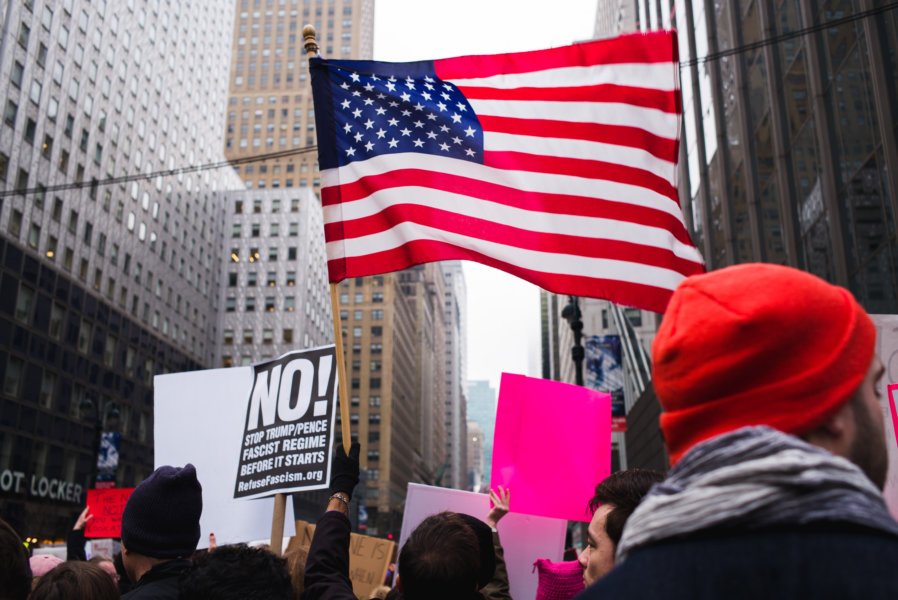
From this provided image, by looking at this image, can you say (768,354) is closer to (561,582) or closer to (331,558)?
(331,558)

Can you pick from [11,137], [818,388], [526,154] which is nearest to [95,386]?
[11,137]

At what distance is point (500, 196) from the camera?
6324mm

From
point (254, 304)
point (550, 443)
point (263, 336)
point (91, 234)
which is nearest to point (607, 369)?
point (550, 443)

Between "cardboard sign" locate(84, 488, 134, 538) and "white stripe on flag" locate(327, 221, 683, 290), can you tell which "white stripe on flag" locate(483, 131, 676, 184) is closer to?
"white stripe on flag" locate(327, 221, 683, 290)

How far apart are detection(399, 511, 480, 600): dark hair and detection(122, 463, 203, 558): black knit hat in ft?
3.95

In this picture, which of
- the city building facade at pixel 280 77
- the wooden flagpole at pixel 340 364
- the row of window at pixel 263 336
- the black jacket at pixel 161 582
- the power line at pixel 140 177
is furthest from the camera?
the city building facade at pixel 280 77

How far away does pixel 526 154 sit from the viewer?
637 cm

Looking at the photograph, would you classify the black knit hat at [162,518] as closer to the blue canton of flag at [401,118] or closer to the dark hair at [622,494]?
the dark hair at [622,494]

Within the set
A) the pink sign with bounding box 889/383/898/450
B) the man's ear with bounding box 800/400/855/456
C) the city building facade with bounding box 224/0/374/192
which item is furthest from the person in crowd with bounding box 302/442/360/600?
the city building facade with bounding box 224/0/374/192

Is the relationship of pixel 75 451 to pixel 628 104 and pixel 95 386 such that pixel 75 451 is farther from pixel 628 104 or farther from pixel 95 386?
pixel 628 104

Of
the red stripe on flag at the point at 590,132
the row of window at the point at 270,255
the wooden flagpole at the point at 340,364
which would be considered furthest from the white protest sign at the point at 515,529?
the row of window at the point at 270,255

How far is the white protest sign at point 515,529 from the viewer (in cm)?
539

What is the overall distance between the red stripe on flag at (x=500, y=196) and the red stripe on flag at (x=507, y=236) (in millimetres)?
182

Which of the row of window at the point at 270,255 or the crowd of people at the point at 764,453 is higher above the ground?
the row of window at the point at 270,255
